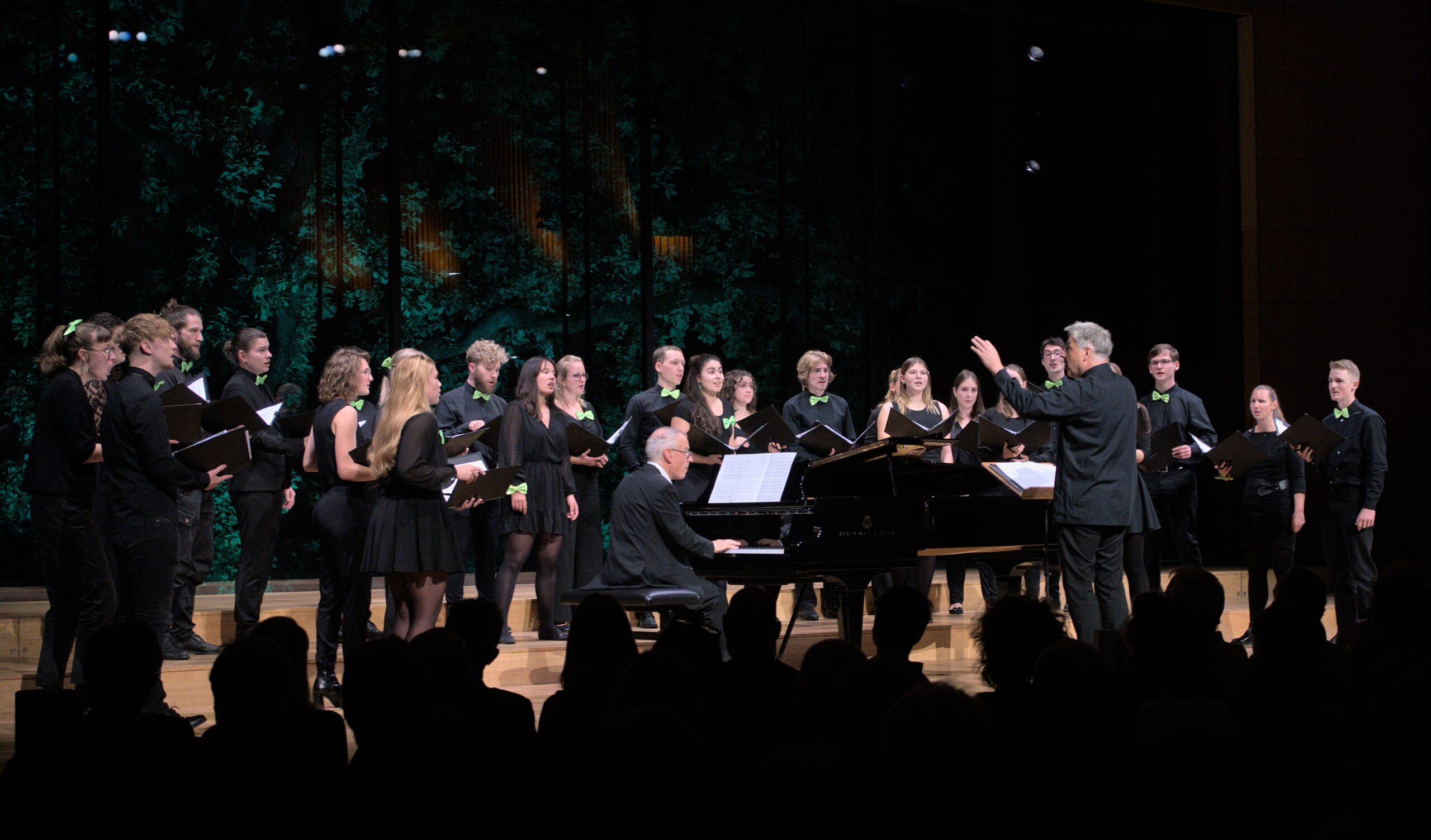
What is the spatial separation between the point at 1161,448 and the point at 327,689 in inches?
174

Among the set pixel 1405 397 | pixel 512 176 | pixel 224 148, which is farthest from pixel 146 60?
pixel 1405 397

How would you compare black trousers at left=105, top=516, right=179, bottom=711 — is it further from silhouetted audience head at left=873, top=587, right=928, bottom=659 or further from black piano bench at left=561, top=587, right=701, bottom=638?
silhouetted audience head at left=873, top=587, right=928, bottom=659

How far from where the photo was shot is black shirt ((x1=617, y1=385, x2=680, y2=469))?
6.52 metres

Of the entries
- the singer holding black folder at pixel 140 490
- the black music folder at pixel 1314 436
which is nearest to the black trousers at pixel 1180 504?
the black music folder at pixel 1314 436

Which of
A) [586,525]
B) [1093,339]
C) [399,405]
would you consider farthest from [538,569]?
[1093,339]

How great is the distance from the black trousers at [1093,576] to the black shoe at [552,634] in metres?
2.42

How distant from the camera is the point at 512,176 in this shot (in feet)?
27.4

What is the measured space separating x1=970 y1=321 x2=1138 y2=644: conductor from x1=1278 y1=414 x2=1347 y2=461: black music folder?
1.91 metres

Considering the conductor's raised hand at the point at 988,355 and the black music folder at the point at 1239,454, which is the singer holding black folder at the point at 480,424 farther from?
the black music folder at the point at 1239,454

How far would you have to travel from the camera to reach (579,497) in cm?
628

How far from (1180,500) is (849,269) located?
313 cm

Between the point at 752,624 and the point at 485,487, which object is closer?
the point at 752,624

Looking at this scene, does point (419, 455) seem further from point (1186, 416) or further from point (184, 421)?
point (1186, 416)

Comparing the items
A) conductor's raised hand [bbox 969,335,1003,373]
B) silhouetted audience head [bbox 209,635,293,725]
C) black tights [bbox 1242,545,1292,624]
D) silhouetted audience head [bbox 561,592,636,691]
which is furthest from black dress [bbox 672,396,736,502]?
silhouetted audience head [bbox 209,635,293,725]
